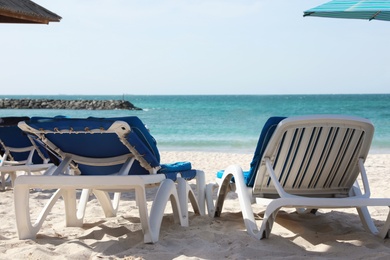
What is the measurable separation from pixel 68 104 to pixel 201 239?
4712 centimetres

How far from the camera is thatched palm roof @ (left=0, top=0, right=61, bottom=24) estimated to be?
167 inches

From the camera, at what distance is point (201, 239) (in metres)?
4.11

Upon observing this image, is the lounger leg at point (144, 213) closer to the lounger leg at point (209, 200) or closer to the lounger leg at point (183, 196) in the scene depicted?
the lounger leg at point (183, 196)

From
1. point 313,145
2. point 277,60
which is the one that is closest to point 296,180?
point 313,145

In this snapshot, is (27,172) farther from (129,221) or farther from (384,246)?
(384,246)

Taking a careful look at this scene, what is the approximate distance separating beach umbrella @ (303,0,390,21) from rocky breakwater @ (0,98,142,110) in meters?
42.9

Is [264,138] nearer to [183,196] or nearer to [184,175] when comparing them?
[183,196]

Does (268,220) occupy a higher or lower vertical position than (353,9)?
lower

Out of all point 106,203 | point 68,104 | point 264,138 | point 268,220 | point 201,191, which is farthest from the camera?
point 68,104

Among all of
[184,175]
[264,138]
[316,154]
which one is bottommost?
[184,175]

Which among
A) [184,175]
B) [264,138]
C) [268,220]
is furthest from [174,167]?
[268,220]

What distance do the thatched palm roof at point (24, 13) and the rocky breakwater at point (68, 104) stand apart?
138ft

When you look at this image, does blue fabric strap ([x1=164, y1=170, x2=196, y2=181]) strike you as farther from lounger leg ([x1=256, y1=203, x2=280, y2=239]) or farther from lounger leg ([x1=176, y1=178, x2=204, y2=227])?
lounger leg ([x1=256, y1=203, x2=280, y2=239])

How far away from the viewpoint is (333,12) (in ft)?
14.1
